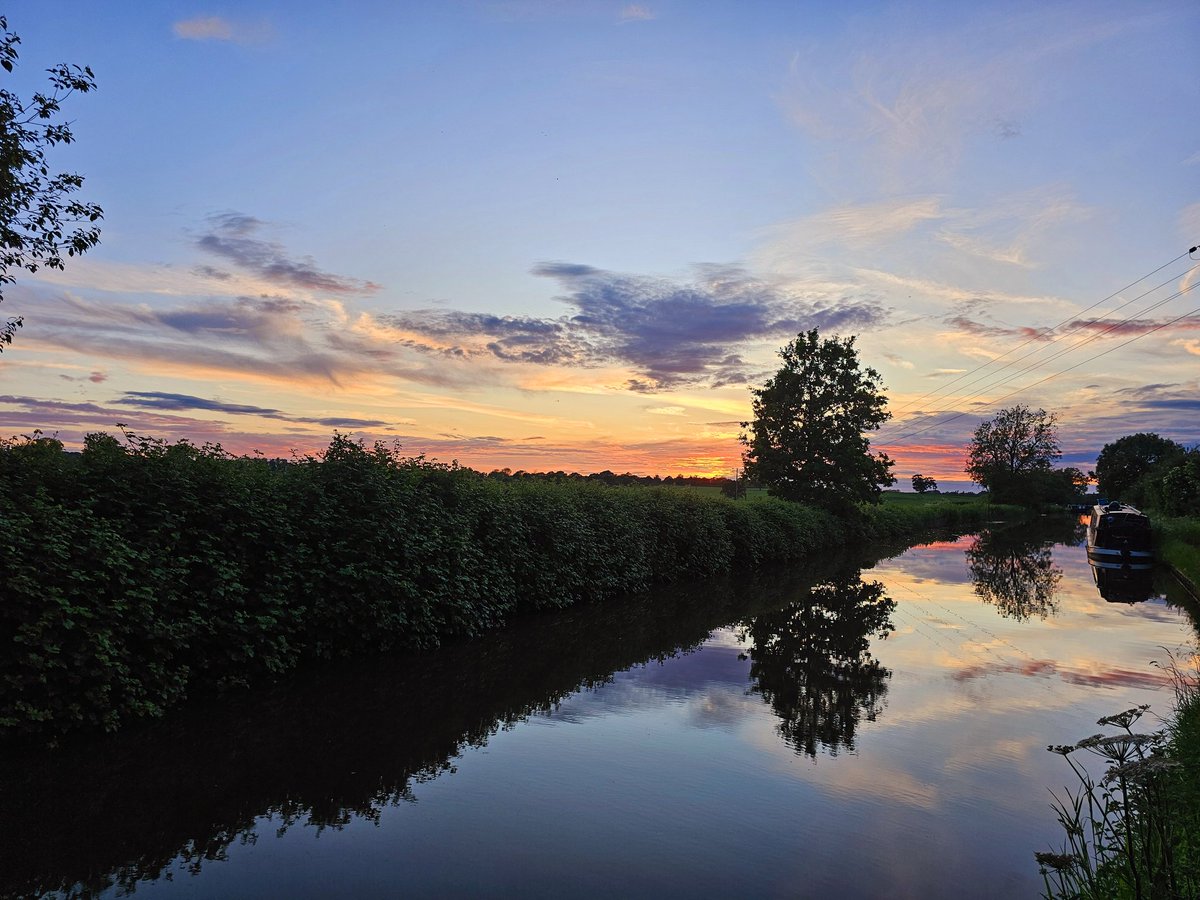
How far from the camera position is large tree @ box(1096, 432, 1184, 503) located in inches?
4092

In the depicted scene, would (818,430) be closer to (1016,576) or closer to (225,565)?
(1016,576)

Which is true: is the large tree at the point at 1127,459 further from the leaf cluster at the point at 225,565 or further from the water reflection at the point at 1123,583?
the leaf cluster at the point at 225,565

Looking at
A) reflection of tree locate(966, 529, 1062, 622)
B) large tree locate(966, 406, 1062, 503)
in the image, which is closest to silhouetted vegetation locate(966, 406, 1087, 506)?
large tree locate(966, 406, 1062, 503)

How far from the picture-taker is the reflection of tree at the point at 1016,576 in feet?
61.4

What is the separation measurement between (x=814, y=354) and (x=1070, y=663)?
110 feet

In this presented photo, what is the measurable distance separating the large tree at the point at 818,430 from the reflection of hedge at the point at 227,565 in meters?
27.4

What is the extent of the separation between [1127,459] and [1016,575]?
349ft

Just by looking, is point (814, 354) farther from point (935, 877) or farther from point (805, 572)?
point (935, 877)

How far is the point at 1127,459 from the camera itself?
113 m

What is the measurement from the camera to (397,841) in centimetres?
529

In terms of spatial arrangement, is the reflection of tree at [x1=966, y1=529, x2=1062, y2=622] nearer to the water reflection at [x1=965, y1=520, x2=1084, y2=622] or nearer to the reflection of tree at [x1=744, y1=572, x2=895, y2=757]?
the water reflection at [x1=965, y1=520, x2=1084, y2=622]

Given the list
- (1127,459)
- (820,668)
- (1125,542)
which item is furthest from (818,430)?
(1127,459)

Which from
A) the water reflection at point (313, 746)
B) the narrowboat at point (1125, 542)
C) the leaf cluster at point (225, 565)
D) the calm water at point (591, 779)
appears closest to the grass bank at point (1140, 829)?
the calm water at point (591, 779)

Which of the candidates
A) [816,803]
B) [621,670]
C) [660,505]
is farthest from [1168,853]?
[660,505]
